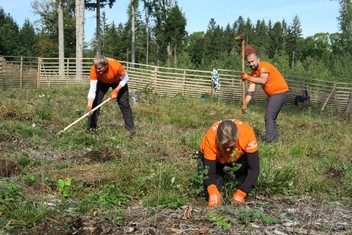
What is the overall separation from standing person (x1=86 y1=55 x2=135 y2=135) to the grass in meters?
0.30

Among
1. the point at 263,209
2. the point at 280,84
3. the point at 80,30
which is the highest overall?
the point at 80,30

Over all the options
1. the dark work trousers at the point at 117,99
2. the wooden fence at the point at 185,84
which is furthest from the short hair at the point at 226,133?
the wooden fence at the point at 185,84

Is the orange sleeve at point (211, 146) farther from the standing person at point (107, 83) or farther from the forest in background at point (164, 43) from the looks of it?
the forest in background at point (164, 43)

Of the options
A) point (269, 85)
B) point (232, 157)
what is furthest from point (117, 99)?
point (232, 157)

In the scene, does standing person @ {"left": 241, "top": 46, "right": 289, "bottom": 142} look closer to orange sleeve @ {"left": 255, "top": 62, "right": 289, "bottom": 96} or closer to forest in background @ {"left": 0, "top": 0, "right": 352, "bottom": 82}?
orange sleeve @ {"left": 255, "top": 62, "right": 289, "bottom": 96}

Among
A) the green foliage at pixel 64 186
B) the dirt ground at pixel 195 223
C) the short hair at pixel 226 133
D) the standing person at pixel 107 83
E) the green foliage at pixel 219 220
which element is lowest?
the dirt ground at pixel 195 223

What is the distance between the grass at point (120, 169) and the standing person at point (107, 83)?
302mm

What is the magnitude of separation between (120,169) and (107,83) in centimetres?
287

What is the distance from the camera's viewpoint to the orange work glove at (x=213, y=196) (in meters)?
3.52

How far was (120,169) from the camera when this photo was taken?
4.23 meters

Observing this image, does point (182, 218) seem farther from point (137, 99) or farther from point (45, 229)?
point (137, 99)

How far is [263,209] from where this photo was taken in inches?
139

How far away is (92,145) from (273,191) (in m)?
3.03

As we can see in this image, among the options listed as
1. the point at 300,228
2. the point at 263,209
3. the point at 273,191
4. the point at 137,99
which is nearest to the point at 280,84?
the point at 273,191
